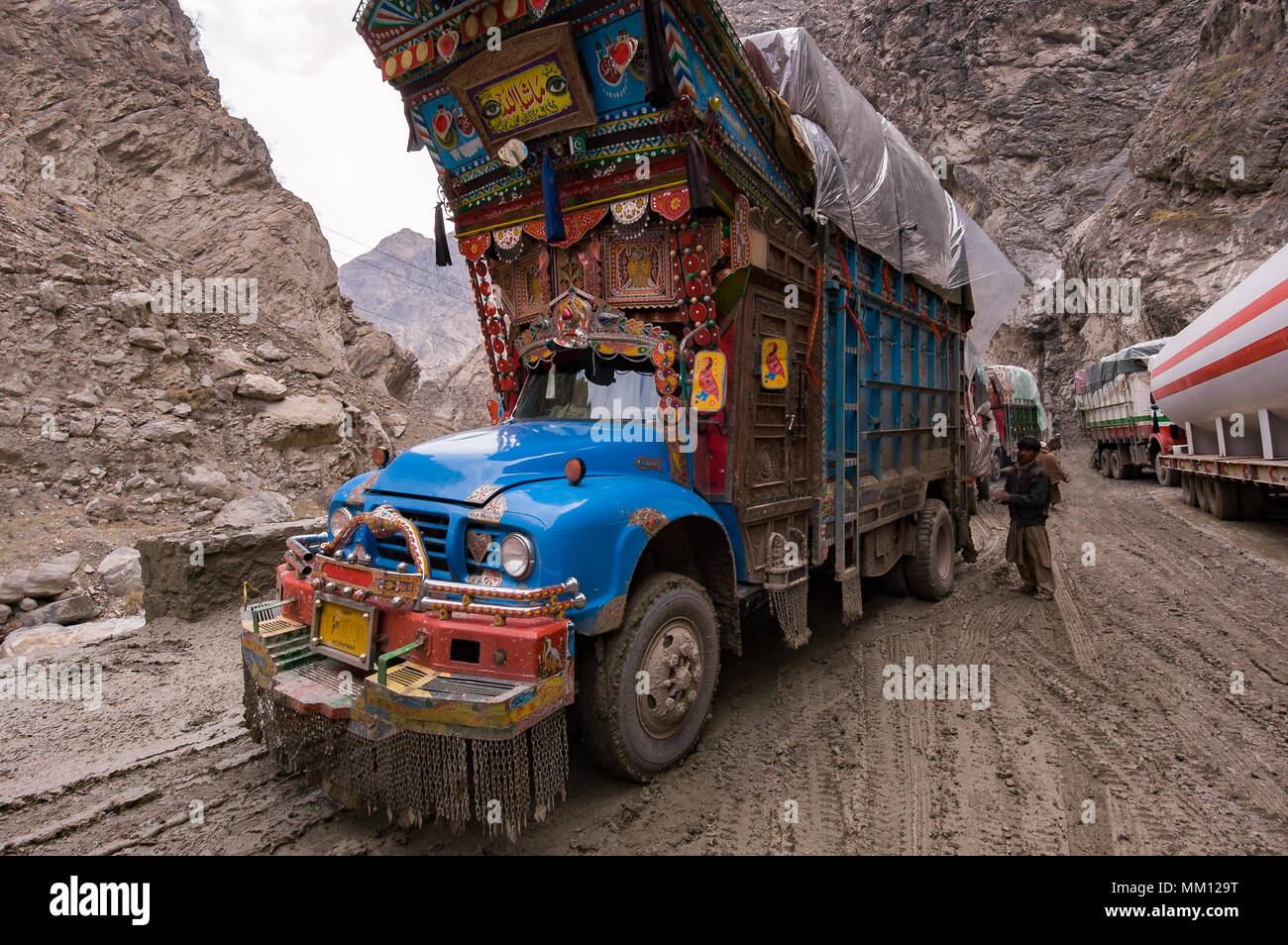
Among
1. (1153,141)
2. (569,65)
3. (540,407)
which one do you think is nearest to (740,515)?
(540,407)

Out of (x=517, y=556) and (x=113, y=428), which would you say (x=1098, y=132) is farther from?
(x=517, y=556)

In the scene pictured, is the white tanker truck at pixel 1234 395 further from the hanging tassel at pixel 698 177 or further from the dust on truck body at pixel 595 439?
the hanging tassel at pixel 698 177

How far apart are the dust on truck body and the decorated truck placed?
1239cm

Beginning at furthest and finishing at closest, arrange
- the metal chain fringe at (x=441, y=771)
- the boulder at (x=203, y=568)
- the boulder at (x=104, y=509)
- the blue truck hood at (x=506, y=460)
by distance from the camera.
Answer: the boulder at (x=104, y=509) → the boulder at (x=203, y=568) → the blue truck hood at (x=506, y=460) → the metal chain fringe at (x=441, y=771)

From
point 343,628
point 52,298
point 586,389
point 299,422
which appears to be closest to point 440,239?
point 586,389

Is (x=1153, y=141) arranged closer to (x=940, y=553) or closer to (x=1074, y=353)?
(x=1074, y=353)

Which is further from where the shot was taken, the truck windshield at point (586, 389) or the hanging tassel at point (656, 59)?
the truck windshield at point (586, 389)

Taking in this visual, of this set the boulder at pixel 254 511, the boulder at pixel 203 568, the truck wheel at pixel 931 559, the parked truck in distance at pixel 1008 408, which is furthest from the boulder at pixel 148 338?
the parked truck in distance at pixel 1008 408

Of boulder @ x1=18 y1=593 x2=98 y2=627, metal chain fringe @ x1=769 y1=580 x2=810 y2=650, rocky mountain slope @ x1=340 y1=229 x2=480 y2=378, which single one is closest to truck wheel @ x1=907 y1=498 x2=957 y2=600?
metal chain fringe @ x1=769 y1=580 x2=810 y2=650

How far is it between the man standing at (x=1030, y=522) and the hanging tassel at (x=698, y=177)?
497 centimetres

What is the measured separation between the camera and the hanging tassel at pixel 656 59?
142 inches

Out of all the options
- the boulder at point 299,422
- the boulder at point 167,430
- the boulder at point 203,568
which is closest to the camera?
the boulder at point 203,568

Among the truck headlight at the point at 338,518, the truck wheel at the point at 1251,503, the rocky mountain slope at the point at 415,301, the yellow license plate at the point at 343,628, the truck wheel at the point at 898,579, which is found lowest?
the truck wheel at the point at 898,579
